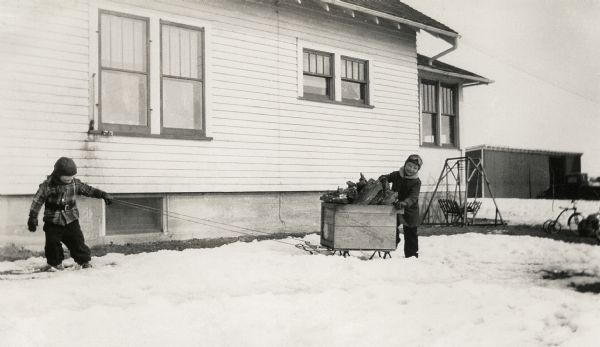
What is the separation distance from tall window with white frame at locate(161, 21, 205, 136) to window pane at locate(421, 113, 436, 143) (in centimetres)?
755

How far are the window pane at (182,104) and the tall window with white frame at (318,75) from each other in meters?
2.67

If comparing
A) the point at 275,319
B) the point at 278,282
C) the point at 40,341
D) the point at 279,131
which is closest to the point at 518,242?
the point at 279,131

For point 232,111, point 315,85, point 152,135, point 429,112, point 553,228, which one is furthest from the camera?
point 429,112

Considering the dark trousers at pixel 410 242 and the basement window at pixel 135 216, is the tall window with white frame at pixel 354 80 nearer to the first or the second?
the dark trousers at pixel 410 242

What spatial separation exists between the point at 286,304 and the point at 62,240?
125 inches

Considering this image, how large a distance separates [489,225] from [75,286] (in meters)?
11.3

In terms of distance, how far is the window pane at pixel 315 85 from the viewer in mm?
10531

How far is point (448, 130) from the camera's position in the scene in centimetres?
1464

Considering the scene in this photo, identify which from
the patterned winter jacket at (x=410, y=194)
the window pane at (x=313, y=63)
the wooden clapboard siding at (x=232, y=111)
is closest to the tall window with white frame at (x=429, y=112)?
the wooden clapboard siding at (x=232, y=111)

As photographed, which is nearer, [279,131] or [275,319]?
[275,319]

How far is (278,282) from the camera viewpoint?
536 cm

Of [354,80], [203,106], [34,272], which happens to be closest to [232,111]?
[203,106]

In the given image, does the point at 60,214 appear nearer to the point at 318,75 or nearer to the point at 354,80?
the point at 318,75

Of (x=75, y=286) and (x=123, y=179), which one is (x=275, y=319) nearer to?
(x=75, y=286)
